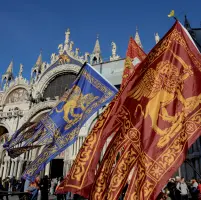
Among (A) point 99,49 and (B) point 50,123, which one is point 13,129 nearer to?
(A) point 99,49

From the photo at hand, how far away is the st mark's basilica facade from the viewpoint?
24.6m

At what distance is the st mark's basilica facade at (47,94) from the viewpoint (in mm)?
24641

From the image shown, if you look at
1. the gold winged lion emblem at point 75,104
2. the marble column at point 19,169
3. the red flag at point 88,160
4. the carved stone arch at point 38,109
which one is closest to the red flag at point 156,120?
the red flag at point 88,160

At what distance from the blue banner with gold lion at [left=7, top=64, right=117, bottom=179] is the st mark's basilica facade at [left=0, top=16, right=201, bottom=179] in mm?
14508

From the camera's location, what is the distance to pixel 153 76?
468 cm

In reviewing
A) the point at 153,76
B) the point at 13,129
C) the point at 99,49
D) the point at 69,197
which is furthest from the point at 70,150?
the point at 153,76

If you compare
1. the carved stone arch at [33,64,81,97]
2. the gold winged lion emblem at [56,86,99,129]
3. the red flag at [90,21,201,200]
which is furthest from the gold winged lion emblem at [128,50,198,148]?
the carved stone arch at [33,64,81,97]

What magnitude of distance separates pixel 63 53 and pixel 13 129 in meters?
Answer: 11.5

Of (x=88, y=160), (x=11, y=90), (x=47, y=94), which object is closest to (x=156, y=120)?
(x=88, y=160)

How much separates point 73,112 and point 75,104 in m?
0.33

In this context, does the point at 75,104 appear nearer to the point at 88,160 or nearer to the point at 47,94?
the point at 88,160

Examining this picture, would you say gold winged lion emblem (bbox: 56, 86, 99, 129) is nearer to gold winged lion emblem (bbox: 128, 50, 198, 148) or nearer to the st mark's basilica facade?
gold winged lion emblem (bbox: 128, 50, 198, 148)

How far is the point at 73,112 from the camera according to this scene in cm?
789

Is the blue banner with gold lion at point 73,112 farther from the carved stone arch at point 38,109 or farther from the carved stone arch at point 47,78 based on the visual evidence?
the carved stone arch at point 47,78
